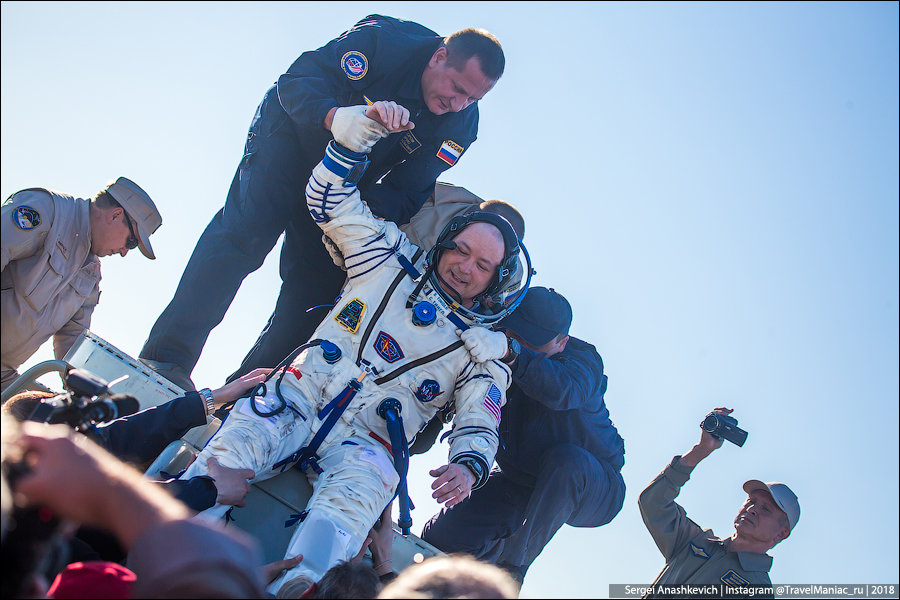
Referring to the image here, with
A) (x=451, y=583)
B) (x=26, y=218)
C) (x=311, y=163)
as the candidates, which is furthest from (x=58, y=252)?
(x=451, y=583)

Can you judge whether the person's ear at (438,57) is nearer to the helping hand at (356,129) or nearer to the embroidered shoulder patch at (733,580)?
the helping hand at (356,129)

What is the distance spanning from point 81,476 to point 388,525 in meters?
2.23

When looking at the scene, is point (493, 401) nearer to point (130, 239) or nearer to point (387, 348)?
point (387, 348)

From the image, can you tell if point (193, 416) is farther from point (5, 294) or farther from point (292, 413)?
point (5, 294)

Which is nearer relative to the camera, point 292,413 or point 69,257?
point 292,413

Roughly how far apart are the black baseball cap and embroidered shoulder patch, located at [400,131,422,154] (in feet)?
3.57

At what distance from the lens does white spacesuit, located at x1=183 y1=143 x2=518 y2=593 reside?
311 cm

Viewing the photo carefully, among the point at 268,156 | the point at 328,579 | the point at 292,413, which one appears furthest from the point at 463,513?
the point at 328,579

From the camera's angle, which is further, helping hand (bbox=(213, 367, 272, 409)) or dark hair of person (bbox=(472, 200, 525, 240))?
dark hair of person (bbox=(472, 200, 525, 240))

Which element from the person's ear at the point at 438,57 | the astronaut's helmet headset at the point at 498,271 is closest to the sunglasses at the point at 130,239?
the astronaut's helmet headset at the point at 498,271

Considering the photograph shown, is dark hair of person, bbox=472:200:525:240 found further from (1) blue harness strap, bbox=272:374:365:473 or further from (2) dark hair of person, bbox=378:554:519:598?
(2) dark hair of person, bbox=378:554:519:598

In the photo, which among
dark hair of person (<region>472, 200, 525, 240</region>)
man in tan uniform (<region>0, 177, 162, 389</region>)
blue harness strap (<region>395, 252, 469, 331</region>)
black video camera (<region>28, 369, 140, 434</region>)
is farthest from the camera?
dark hair of person (<region>472, 200, 525, 240</region>)

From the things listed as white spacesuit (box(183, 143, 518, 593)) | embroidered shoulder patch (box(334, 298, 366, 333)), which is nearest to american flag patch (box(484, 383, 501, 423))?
white spacesuit (box(183, 143, 518, 593))

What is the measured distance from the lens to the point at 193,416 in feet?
9.75
